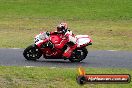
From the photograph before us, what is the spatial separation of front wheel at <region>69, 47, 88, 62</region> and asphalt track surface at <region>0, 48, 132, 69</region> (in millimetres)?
184

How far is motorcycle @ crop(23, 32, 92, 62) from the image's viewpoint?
15.1 metres

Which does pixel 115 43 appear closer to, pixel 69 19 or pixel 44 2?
pixel 69 19

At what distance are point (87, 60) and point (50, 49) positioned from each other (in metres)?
1.51

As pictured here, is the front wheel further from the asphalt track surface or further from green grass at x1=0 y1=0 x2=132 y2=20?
green grass at x1=0 y1=0 x2=132 y2=20

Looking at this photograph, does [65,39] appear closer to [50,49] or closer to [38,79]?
[50,49]

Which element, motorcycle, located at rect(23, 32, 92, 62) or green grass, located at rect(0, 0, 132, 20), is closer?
motorcycle, located at rect(23, 32, 92, 62)

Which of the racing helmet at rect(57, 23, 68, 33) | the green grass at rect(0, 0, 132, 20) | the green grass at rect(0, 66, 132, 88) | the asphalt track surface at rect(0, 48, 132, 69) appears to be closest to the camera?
the green grass at rect(0, 66, 132, 88)

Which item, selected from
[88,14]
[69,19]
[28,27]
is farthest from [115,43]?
[88,14]

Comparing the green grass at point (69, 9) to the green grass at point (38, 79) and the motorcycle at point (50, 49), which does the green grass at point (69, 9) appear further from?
the green grass at point (38, 79)

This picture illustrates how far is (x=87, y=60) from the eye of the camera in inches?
619

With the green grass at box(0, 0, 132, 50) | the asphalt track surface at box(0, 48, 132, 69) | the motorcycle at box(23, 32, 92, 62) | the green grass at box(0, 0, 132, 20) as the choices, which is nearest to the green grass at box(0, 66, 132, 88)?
the asphalt track surface at box(0, 48, 132, 69)

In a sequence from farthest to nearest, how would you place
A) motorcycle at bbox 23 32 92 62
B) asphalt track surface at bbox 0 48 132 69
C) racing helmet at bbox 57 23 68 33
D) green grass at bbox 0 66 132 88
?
1. motorcycle at bbox 23 32 92 62
2. racing helmet at bbox 57 23 68 33
3. asphalt track surface at bbox 0 48 132 69
4. green grass at bbox 0 66 132 88

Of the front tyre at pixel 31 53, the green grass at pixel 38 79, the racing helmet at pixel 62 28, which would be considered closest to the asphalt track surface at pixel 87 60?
the front tyre at pixel 31 53

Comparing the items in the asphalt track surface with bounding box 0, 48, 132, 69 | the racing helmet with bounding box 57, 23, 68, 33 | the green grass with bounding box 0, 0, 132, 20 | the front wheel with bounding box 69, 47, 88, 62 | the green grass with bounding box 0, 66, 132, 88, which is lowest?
the green grass with bounding box 0, 0, 132, 20
